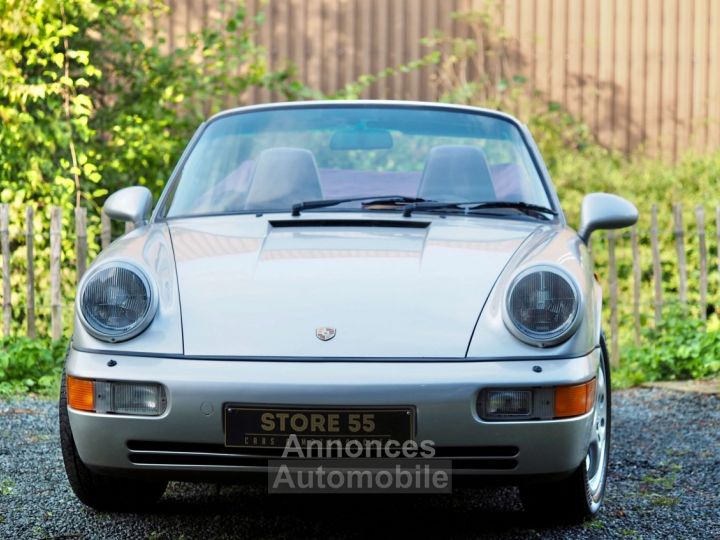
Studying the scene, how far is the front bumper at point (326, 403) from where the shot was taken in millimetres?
2775

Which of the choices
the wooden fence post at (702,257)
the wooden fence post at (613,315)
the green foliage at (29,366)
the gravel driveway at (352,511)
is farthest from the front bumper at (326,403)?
the wooden fence post at (702,257)

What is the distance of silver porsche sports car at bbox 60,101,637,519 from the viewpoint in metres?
2.79

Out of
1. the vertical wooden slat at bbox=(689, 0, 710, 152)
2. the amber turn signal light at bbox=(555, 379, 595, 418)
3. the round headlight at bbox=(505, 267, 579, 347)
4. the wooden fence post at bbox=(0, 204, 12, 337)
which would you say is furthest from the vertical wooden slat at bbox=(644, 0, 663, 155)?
the amber turn signal light at bbox=(555, 379, 595, 418)

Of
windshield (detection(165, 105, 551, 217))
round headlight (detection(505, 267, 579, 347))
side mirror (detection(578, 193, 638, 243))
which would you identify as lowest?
round headlight (detection(505, 267, 579, 347))

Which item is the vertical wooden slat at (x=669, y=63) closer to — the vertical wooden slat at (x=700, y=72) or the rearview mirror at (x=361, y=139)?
the vertical wooden slat at (x=700, y=72)

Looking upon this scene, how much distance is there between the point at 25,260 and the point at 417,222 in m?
5.37

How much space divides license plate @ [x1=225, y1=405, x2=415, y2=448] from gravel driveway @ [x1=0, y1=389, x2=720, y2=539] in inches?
19.7

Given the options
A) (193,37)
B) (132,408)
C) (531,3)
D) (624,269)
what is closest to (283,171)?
(132,408)

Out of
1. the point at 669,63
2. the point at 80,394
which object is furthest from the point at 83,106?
the point at 669,63

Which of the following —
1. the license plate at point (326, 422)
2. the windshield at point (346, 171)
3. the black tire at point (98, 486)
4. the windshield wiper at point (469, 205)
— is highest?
the windshield at point (346, 171)

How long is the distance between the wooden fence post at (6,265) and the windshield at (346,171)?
11.3 ft

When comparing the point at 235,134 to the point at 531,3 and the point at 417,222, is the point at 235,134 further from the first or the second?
the point at 531,3

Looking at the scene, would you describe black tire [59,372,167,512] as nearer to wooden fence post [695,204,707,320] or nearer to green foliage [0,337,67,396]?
green foliage [0,337,67,396]

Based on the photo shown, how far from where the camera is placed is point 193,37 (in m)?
9.13
